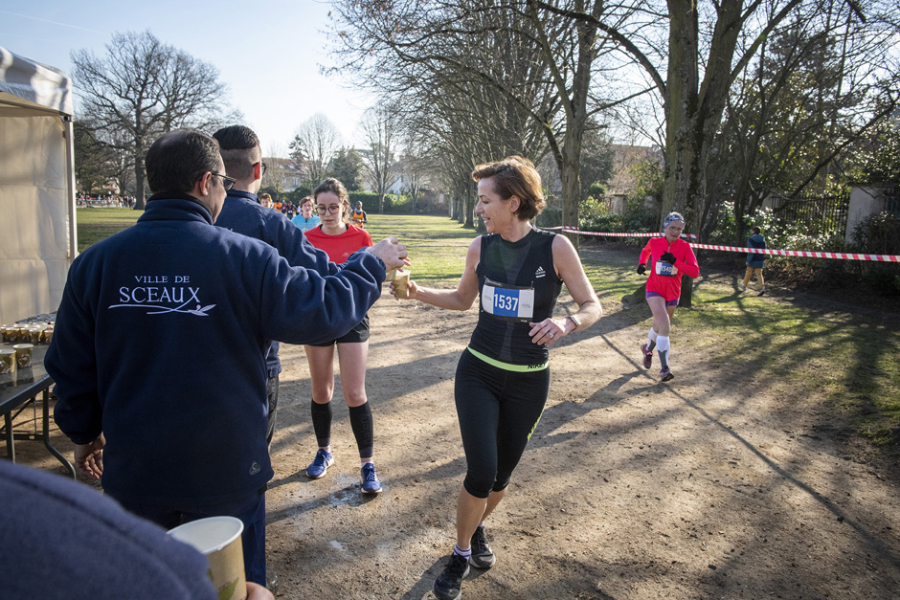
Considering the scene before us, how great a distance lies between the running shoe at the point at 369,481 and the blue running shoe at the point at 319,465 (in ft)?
1.50

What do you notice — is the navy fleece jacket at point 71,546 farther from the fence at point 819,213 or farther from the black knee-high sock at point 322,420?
the fence at point 819,213

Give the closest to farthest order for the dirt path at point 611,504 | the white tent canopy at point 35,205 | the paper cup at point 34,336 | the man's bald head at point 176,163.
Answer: the man's bald head at point 176,163 → the dirt path at point 611,504 → the paper cup at point 34,336 → the white tent canopy at point 35,205

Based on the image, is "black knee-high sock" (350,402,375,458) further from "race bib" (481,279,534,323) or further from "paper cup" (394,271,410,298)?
"race bib" (481,279,534,323)

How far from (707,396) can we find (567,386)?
64.1 inches

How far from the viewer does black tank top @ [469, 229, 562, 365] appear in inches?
120

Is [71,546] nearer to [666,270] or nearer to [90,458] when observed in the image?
[90,458]

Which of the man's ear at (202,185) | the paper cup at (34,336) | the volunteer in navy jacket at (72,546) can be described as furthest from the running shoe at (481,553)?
the paper cup at (34,336)

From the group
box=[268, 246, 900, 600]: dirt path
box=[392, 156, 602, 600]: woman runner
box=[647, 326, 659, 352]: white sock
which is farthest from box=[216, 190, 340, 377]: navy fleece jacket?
box=[647, 326, 659, 352]: white sock

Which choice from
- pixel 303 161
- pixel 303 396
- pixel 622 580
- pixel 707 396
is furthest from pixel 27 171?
pixel 303 161

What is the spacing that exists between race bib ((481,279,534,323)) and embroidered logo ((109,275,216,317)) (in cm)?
176

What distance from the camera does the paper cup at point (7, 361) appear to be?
11.5ft

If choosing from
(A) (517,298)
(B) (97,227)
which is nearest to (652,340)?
(A) (517,298)

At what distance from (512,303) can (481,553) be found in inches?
59.0

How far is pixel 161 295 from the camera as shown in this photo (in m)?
1.73
